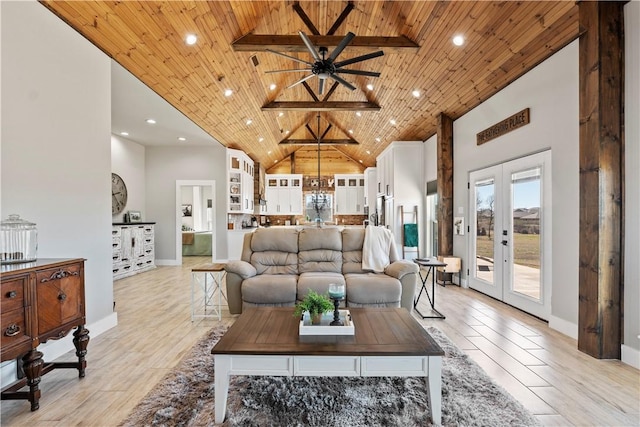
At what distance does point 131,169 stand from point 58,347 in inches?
219

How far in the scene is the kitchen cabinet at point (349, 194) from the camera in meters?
11.9

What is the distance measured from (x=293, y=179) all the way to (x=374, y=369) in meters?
10.4

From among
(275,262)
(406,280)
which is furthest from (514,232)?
(275,262)

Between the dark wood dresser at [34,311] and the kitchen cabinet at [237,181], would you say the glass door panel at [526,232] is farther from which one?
the kitchen cabinet at [237,181]

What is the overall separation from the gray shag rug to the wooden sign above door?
10.5ft

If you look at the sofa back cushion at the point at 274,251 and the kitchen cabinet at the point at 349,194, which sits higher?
the kitchen cabinet at the point at 349,194

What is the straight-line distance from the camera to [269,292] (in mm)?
3498

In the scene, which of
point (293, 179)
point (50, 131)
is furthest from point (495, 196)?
point (293, 179)

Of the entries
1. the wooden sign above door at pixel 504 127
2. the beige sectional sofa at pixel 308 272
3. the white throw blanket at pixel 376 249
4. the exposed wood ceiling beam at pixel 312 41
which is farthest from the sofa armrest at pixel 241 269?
the wooden sign above door at pixel 504 127

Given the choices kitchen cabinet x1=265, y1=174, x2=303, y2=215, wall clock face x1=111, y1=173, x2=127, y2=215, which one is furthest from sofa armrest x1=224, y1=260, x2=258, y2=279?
kitchen cabinet x1=265, y1=174, x2=303, y2=215

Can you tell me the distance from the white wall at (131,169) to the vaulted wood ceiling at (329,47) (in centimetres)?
225

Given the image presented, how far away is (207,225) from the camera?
1137 cm

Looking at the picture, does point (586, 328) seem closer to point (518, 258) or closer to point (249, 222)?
point (518, 258)

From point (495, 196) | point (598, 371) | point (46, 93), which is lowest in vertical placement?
point (598, 371)
